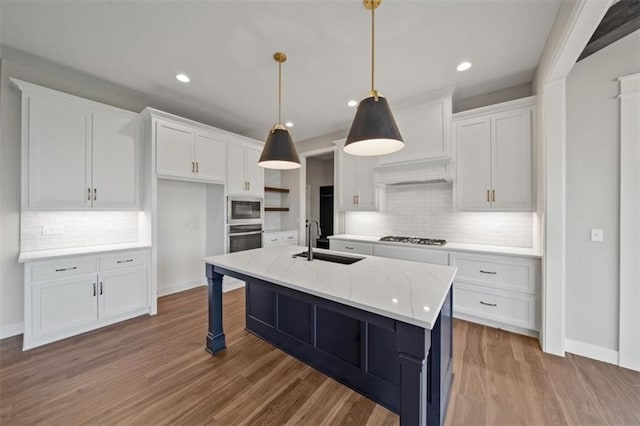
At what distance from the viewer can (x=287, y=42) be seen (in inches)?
88.7

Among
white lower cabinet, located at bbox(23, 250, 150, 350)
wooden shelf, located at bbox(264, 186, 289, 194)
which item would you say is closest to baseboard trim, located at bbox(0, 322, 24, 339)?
white lower cabinet, located at bbox(23, 250, 150, 350)

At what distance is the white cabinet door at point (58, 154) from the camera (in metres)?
2.52

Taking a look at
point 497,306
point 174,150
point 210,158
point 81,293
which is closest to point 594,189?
point 497,306

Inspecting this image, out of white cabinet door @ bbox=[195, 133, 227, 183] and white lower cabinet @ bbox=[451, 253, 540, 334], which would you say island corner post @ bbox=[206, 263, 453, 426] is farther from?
white cabinet door @ bbox=[195, 133, 227, 183]

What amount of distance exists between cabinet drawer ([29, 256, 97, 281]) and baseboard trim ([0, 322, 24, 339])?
2.49 ft

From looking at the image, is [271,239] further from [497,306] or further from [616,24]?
[616,24]

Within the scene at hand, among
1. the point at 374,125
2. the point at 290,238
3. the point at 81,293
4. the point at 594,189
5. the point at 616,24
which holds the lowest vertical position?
A: the point at 81,293

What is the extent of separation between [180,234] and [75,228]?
4.19 feet

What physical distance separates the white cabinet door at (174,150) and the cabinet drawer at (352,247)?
2.46 m

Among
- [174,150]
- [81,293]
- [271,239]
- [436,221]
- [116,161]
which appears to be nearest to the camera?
[81,293]

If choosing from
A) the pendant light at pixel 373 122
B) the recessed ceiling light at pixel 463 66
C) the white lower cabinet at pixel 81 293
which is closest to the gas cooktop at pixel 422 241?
the pendant light at pixel 373 122

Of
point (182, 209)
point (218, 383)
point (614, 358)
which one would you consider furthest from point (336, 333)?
point (182, 209)

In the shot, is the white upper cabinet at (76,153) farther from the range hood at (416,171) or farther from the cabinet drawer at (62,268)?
the range hood at (416,171)

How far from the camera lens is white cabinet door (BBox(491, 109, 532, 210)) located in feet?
9.07
